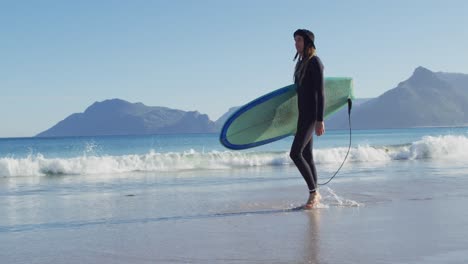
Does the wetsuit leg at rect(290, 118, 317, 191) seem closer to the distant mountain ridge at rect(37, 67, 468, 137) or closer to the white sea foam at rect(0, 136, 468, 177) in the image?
the white sea foam at rect(0, 136, 468, 177)

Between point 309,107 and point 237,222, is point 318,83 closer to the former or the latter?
point 309,107

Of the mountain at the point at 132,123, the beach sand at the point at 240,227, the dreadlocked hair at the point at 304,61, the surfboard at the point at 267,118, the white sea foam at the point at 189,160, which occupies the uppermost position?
the mountain at the point at 132,123

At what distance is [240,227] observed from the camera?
15.6 feet

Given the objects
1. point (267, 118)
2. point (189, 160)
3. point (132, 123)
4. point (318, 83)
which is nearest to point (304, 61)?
point (318, 83)

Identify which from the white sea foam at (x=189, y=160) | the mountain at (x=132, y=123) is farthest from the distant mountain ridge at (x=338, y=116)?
the white sea foam at (x=189, y=160)

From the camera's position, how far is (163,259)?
11.8 ft

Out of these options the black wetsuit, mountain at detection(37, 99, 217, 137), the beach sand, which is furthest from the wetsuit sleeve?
mountain at detection(37, 99, 217, 137)

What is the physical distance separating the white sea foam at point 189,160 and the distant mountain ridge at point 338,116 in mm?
113809

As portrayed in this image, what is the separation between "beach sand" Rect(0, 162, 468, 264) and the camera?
12.1 ft

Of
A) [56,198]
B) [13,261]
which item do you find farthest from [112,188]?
[13,261]

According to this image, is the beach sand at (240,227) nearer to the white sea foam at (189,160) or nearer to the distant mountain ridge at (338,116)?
the white sea foam at (189,160)

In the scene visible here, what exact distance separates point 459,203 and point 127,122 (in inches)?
5306

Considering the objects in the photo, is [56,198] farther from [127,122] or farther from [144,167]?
[127,122]

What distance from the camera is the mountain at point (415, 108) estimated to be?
484 ft
